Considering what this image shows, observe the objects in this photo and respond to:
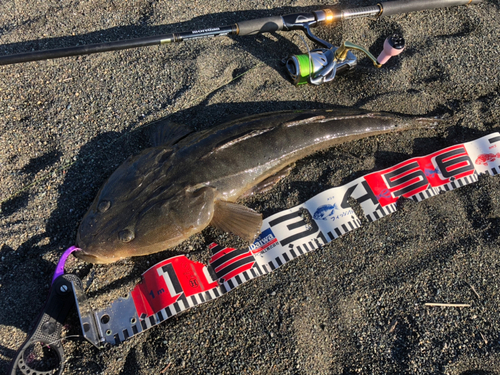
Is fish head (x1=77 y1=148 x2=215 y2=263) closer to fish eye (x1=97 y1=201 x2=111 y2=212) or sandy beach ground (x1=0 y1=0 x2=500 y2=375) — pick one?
fish eye (x1=97 y1=201 x2=111 y2=212)

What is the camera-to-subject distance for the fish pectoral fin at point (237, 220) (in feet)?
10.1

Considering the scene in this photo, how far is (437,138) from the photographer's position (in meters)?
3.84

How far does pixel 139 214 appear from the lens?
2818mm

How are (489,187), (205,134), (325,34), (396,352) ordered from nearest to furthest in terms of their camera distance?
(396,352)
(205,134)
(489,187)
(325,34)

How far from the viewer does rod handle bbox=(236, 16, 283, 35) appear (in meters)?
3.78

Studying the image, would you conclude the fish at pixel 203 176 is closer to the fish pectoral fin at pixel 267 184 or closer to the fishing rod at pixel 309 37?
the fish pectoral fin at pixel 267 184

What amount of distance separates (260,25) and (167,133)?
1752 mm

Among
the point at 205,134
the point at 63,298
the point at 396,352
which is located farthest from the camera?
the point at 205,134

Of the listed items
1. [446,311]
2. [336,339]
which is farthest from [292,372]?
[446,311]

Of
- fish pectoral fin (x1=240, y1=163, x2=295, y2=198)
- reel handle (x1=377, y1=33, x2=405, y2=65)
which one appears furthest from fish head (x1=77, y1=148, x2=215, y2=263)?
reel handle (x1=377, y1=33, x2=405, y2=65)

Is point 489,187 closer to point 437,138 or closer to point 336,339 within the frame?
point 437,138

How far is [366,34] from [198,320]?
4.03 m

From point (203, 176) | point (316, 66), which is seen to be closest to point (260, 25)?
point (316, 66)

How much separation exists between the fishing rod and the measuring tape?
4.40 ft
